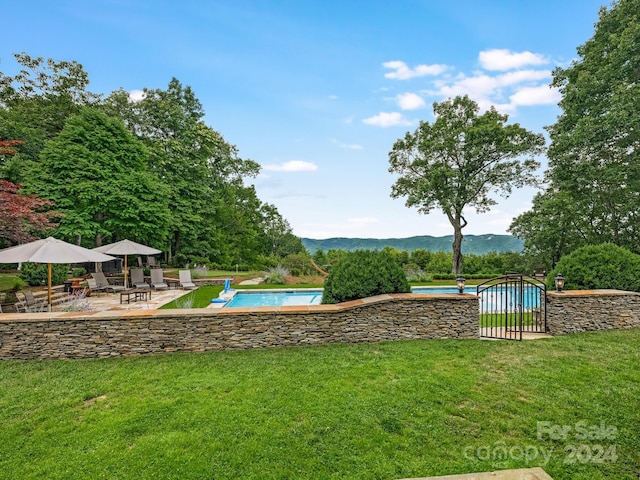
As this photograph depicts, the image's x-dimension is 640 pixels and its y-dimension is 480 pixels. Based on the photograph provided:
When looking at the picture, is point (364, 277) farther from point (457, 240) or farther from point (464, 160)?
point (464, 160)

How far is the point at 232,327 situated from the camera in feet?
16.5

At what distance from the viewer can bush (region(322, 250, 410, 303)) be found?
18.8ft

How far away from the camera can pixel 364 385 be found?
141 inches

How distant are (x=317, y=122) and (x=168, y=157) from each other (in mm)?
10231

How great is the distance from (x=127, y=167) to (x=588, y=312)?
17.7 m

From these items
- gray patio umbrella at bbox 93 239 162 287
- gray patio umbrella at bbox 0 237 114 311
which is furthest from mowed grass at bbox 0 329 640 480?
gray patio umbrella at bbox 93 239 162 287

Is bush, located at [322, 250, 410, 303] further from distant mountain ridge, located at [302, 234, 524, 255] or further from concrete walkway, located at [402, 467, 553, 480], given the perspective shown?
distant mountain ridge, located at [302, 234, 524, 255]

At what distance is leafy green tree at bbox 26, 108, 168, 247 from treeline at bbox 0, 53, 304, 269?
0.04 meters

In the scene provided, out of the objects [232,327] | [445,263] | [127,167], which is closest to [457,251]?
[445,263]

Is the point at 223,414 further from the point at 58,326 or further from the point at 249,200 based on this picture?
the point at 249,200

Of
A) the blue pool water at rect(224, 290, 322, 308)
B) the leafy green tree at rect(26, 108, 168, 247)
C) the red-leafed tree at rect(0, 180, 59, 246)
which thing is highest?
the leafy green tree at rect(26, 108, 168, 247)

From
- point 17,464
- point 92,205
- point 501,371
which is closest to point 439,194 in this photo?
point 501,371

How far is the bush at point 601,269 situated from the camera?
6.47m

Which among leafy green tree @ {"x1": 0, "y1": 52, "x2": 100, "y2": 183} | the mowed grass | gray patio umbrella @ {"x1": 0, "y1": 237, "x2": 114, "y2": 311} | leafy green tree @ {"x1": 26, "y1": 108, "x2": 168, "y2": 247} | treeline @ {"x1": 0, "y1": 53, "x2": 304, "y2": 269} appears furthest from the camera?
leafy green tree @ {"x1": 0, "y1": 52, "x2": 100, "y2": 183}
